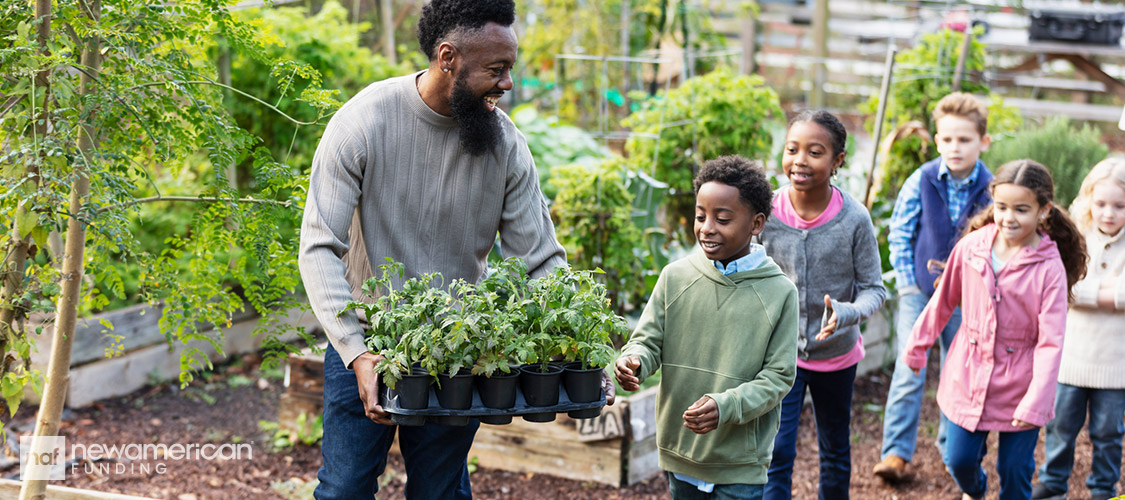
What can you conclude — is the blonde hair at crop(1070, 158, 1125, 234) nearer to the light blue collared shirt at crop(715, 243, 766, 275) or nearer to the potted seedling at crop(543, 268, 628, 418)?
the light blue collared shirt at crop(715, 243, 766, 275)

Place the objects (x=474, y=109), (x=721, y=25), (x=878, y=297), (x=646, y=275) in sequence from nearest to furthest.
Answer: (x=474, y=109) → (x=878, y=297) → (x=646, y=275) → (x=721, y=25)

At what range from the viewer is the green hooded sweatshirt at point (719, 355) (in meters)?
2.70

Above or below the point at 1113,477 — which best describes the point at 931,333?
above

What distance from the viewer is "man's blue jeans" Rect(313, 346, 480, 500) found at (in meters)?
2.52

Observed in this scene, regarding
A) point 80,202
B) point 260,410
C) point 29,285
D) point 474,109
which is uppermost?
point 474,109

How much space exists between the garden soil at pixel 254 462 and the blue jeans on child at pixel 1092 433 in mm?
305

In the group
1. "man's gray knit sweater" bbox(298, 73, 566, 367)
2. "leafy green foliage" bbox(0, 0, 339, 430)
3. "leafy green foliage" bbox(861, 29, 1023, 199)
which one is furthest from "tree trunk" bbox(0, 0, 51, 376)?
"leafy green foliage" bbox(861, 29, 1023, 199)

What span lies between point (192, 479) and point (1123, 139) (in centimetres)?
1171

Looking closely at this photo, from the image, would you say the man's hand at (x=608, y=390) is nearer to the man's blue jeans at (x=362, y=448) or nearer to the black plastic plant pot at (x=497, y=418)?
the black plastic plant pot at (x=497, y=418)

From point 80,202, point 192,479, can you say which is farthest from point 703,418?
point 192,479

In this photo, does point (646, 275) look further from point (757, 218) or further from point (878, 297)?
point (757, 218)

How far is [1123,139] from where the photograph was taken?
1212cm

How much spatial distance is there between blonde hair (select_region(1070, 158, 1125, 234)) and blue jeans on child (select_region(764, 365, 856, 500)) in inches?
45.1

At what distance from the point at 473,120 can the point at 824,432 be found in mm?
1742
